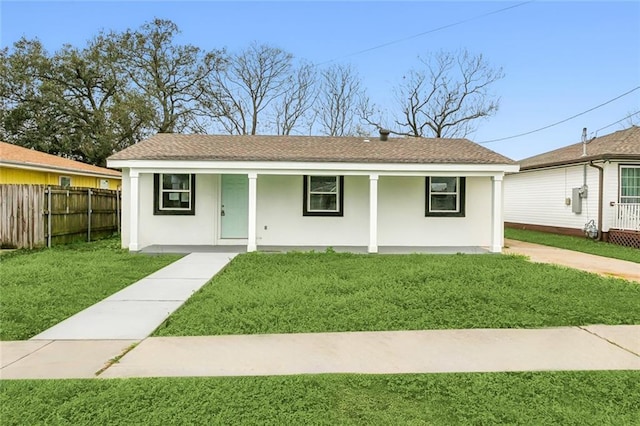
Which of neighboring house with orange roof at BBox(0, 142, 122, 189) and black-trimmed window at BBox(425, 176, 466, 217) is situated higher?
neighboring house with orange roof at BBox(0, 142, 122, 189)

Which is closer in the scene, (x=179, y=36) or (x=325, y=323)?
(x=325, y=323)

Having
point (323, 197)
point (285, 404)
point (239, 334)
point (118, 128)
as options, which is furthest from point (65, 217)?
point (118, 128)

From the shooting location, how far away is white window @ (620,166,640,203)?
13.7m

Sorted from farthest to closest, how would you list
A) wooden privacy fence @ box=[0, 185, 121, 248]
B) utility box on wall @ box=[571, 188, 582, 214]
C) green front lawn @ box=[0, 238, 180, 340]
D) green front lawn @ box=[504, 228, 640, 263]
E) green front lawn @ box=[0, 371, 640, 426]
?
1. utility box on wall @ box=[571, 188, 582, 214]
2. wooden privacy fence @ box=[0, 185, 121, 248]
3. green front lawn @ box=[504, 228, 640, 263]
4. green front lawn @ box=[0, 238, 180, 340]
5. green front lawn @ box=[0, 371, 640, 426]

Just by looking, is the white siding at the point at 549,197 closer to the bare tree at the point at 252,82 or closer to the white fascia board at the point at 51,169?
the bare tree at the point at 252,82

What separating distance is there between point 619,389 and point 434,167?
26.4 ft

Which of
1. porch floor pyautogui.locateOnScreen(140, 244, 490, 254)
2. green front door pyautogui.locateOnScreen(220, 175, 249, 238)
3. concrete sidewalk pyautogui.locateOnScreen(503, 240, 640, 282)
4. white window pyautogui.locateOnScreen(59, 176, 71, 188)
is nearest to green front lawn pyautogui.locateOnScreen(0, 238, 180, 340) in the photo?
porch floor pyautogui.locateOnScreen(140, 244, 490, 254)

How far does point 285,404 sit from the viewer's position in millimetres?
2840

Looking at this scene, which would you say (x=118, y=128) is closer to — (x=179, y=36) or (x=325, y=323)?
(x=179, y=36)

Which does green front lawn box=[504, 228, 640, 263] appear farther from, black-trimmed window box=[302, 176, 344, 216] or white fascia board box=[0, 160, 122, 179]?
white fascia board box=[0, 160, 122, 179]

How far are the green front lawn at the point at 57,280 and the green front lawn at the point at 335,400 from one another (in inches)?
79.9

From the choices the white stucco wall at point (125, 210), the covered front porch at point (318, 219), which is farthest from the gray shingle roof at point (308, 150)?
the white stucco wall at point (125, 210)

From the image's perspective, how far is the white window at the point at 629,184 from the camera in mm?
13711

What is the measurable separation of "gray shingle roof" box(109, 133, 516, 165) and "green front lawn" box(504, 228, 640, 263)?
364 centimetres
